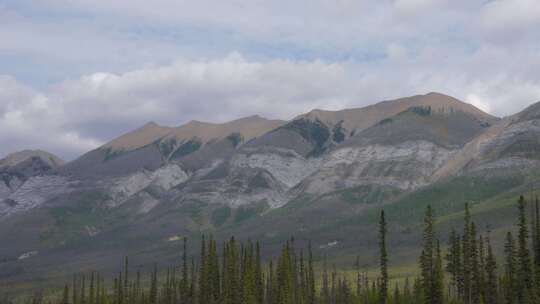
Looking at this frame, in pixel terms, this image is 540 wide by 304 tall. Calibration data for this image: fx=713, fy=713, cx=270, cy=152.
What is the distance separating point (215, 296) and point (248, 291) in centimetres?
1407

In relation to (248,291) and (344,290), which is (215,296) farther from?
(344,290)

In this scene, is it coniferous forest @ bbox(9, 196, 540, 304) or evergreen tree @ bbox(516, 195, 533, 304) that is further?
coniferous forest @ bbox(9, 196, 540, 304)

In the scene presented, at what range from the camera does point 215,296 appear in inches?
6319

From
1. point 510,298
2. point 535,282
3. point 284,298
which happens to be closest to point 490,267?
point 510,298

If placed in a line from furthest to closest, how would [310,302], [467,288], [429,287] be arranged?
1. [310,302]
2. [467,288]
3. [429,287]

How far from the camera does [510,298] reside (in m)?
125

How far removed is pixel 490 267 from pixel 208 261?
6505 centimetres

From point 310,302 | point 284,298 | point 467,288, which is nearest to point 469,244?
point 467,288

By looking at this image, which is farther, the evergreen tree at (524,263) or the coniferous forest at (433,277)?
the coniferous forest at (433,277)

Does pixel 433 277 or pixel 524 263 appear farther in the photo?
pixel 524 263

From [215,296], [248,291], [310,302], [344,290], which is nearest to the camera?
[248,291]

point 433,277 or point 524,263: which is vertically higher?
point 524,263

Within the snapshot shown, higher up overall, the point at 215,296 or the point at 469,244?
the point at 469,244

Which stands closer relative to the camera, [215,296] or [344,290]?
[215,296]
